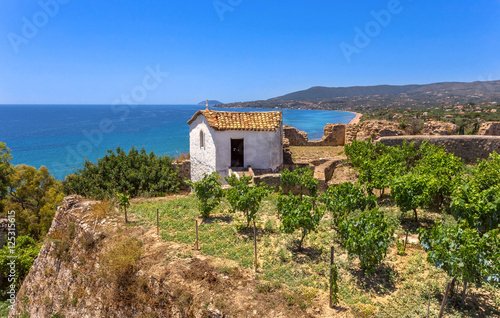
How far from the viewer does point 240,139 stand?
63.0 feet

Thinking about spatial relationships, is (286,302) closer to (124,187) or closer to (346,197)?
(346,197)

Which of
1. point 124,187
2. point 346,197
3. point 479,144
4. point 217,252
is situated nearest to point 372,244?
point 346,197

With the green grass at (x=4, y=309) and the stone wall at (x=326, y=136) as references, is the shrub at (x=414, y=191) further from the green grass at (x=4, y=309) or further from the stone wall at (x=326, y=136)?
the green grass at (x=4, y=309)

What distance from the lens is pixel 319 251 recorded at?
9.01m

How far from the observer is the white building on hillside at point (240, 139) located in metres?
17.8

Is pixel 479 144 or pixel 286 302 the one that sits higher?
pixel 479 144

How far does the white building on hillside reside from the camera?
58.5 feet

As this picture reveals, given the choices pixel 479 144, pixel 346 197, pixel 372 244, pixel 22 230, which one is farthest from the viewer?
pixel 22 230

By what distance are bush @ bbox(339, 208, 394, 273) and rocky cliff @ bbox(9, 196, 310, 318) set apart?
6.95ft

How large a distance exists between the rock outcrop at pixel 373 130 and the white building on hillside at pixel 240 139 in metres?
7.76

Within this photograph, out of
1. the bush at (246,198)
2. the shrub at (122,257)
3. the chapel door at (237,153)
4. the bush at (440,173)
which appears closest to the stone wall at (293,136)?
the chapel door at (237,153)

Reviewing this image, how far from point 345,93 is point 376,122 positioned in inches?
5973

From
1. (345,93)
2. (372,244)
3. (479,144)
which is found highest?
(345,93)

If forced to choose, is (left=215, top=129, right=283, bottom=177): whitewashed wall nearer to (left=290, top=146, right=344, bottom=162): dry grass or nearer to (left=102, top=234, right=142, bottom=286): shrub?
(left=290, top=146, right=344, bottom=162): dry grass
